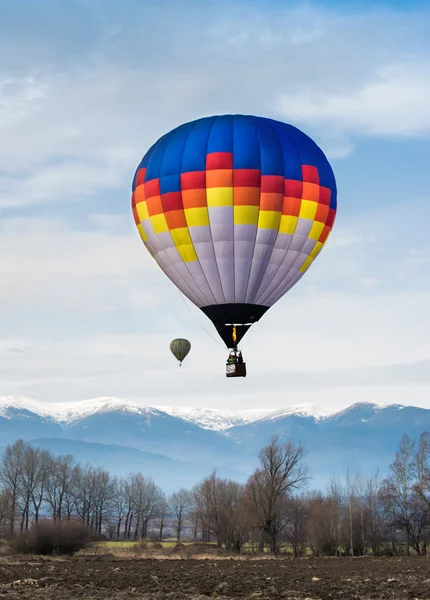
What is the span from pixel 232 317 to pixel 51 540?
36.1 metres

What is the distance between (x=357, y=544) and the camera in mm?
89312

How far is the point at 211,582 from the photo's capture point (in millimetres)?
40156

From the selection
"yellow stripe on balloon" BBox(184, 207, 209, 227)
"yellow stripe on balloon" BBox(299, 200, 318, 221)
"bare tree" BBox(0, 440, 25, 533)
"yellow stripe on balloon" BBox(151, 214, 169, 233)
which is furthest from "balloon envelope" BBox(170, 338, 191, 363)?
"bare tree" BBox(0, 440, 25, 533)

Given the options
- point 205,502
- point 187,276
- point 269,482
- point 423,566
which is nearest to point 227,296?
point 187,276

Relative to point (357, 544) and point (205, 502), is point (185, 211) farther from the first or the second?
point (205, 502)

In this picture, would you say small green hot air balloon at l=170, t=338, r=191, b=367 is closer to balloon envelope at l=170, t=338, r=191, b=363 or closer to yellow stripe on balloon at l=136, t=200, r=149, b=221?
balloon envelope at l=170, t=338, r=191, b=363

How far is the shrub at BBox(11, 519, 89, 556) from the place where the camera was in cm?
7044

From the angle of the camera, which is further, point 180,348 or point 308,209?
point 180,348

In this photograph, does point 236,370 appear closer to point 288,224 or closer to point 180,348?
point 288,224

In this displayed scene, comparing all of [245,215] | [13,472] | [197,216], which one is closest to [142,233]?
[197,216]

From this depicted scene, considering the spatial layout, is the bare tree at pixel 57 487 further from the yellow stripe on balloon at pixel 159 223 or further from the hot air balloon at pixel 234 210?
the hot air balloon at pixel 234 210

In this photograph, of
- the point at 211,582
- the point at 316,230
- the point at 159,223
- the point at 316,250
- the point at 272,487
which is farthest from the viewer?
the point at 272,487

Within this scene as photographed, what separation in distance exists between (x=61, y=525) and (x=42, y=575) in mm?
30619

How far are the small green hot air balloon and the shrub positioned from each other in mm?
18056
